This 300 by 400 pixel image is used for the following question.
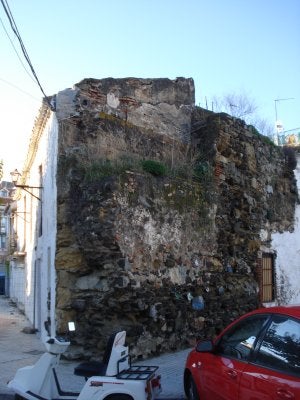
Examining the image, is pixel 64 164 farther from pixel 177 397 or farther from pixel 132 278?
pixel 177 397

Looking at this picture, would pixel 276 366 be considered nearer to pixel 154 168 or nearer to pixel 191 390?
pixel 191 390

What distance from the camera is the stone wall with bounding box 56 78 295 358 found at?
330 inches

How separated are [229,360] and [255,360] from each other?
0.45 m

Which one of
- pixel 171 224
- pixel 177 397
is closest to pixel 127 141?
pixel 171 224

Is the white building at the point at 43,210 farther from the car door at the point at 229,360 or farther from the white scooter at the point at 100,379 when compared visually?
the car door at the point at 229,360

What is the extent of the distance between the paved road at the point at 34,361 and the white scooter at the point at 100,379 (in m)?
1.15

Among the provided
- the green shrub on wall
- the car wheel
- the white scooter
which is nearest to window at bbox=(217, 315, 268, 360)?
the car wheel

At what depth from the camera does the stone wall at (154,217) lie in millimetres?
8391

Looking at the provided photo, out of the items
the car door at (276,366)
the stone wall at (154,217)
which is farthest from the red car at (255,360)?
the stone wall at (154,217)

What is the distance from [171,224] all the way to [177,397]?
144 inches

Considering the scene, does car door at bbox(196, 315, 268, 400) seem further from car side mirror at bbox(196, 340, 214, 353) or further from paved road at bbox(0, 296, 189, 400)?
paved road at bbox(0, 296, 189, 400)

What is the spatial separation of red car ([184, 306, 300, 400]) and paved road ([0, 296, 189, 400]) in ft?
5.63

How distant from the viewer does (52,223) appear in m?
10.1

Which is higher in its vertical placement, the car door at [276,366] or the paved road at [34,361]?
the car door at [276,366]
